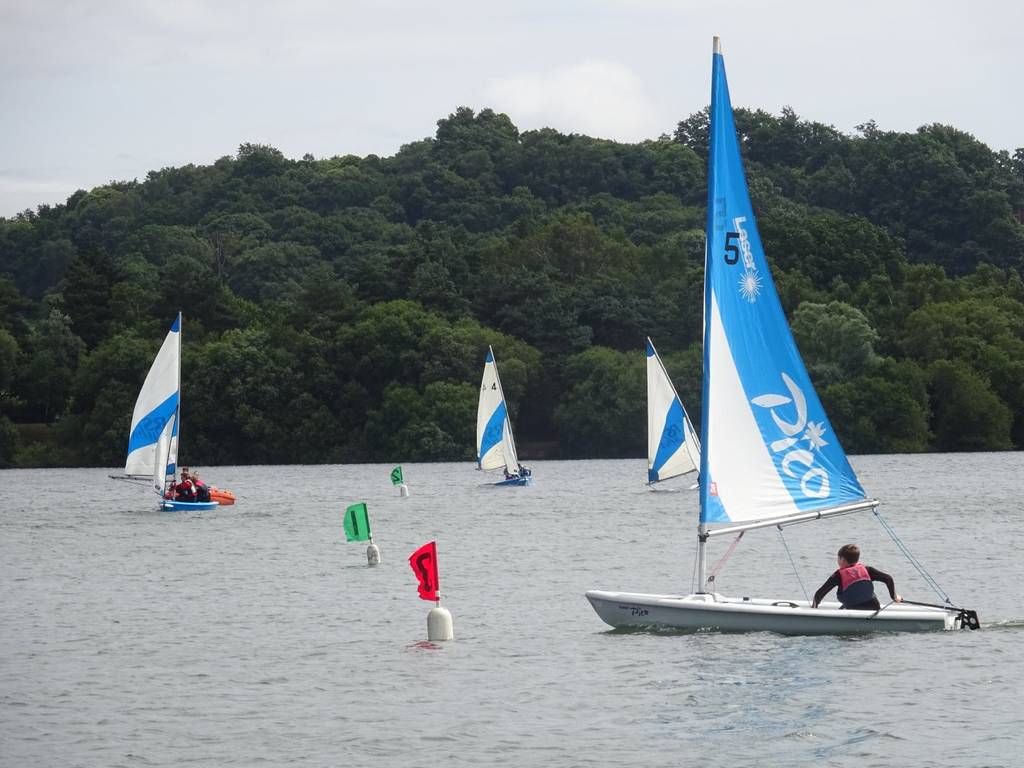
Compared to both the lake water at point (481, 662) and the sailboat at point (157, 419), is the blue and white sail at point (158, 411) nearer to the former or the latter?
the sailboat at point (157, 419)

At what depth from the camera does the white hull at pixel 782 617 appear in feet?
87.3

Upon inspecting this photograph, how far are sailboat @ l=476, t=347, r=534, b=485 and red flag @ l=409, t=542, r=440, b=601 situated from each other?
47.2m

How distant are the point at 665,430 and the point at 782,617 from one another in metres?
45.3

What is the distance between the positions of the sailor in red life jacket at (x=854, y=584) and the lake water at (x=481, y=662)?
35.8 inches

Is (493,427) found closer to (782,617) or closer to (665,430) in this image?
(665,430)

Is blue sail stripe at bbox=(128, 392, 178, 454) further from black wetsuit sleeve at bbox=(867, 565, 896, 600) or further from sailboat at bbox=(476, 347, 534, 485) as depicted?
black wetsuit sleeve at bbox=(867, 565, 896, 600)

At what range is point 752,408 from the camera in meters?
26.8

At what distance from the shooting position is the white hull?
87.3ft

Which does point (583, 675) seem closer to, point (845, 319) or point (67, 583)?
point (67, 583)

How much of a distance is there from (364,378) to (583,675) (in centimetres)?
10417

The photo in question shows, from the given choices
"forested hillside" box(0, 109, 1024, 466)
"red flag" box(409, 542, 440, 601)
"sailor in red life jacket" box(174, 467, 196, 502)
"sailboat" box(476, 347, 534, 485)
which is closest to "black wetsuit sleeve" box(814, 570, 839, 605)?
"red flag" box(409, 542, 440, 601)


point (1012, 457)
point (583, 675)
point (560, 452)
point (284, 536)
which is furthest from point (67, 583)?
point (560, 452)

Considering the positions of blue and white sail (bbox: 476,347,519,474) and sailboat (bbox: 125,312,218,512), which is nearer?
sailboat (bbox: 125,312,218,512)

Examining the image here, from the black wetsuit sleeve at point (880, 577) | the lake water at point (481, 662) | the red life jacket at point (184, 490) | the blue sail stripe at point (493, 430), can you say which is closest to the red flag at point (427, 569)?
the lake water at point (481, 662)
